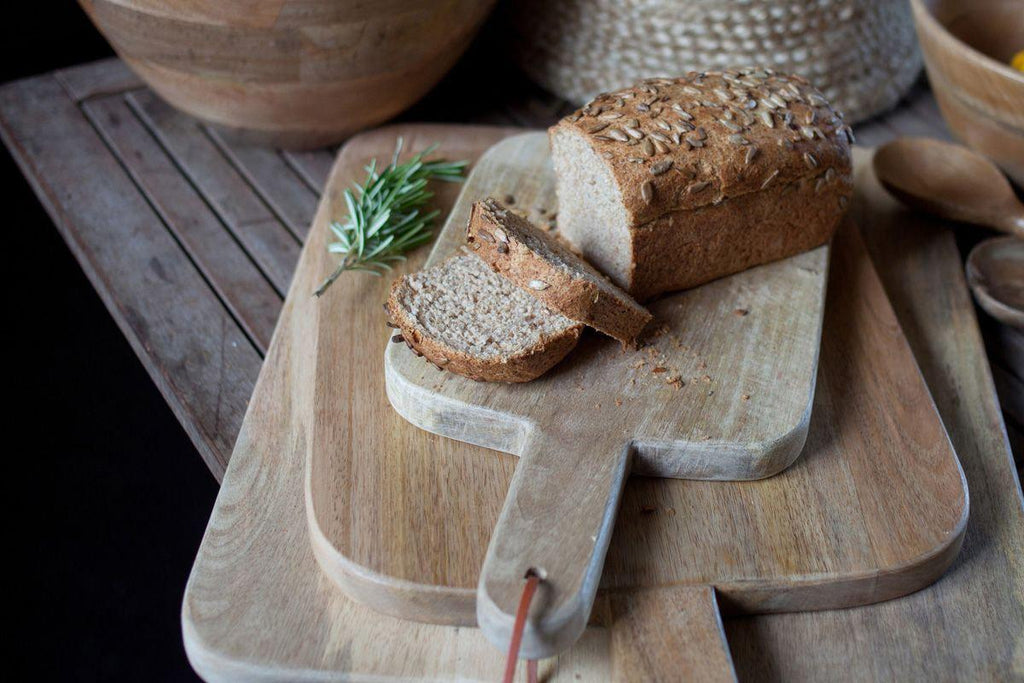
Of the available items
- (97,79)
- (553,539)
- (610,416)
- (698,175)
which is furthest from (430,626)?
(97,79)

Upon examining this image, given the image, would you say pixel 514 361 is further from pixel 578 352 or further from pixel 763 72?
pixel 763 72

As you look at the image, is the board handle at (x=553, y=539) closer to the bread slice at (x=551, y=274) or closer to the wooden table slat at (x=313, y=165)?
the bread slice at (x=551, y=274)

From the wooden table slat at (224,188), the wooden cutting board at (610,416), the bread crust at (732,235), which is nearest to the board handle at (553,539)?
the wooden cutting board at (610,416)

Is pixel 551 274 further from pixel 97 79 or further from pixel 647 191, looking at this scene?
pixel 97 79

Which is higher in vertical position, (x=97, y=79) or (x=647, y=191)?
(x=647, y=191)

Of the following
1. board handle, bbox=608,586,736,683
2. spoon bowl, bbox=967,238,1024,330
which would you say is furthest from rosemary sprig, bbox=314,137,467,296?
spoon bowl, bbox=967,238,1024,330

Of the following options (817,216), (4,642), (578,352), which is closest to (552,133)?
(578,352)
